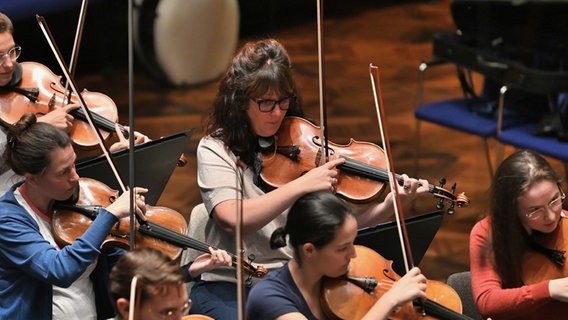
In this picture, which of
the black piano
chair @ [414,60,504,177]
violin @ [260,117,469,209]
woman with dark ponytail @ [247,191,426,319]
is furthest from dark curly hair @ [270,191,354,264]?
the black piano

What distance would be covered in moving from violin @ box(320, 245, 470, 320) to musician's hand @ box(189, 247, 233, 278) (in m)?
0.26

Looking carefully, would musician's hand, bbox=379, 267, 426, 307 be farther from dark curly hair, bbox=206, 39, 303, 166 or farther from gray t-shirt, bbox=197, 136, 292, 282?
dark curly hair, bbox=206, 39, 303, 166

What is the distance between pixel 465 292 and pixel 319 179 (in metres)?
0.50

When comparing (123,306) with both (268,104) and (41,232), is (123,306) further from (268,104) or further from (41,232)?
(268,104)

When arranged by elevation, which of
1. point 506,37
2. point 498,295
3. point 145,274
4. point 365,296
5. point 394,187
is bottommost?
point 506,37

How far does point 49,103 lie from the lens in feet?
9.40

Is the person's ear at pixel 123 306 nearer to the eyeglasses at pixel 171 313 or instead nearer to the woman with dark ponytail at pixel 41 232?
the eyeglasses at pixel 171 313

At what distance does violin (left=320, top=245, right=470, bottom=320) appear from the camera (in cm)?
207

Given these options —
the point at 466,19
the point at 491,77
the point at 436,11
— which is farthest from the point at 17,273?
the point at 436,11

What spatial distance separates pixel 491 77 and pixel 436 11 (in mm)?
2862

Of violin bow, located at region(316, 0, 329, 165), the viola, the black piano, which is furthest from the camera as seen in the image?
the black piano

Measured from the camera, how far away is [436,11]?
684cm

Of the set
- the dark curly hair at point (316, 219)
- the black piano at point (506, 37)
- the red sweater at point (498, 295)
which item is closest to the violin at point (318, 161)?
the red sweater at point (498, 295)

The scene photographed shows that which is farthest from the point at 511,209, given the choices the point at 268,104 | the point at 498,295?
the point at 268,104
